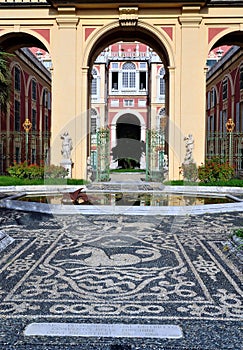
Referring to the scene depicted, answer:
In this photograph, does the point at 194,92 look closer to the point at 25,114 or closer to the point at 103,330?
the point at 25,114

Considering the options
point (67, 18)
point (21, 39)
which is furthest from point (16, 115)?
point (67, 18)

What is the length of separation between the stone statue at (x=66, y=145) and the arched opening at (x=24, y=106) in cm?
178

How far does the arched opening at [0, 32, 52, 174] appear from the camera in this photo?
2136 centimetres

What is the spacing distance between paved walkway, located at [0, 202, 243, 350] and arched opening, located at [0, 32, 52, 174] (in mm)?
13526

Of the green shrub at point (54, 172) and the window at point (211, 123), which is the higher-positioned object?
the window at point (211, 123)

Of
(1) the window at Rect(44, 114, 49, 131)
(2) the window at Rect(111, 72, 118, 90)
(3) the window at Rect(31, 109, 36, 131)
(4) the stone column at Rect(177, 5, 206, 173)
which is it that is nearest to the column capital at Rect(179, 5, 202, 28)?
(4) the stone column at Rect(177, 5, 206, 173)

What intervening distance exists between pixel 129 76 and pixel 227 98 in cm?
1834

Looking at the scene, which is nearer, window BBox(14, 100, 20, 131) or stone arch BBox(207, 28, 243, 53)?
stone arch BBox(207, 28, 243, 53)

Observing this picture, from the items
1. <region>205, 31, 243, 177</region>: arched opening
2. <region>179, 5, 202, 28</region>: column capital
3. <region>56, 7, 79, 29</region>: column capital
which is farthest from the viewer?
<region>205, 31, 243, 177</region>: arched opening

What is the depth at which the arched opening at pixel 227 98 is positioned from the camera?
73.5ft

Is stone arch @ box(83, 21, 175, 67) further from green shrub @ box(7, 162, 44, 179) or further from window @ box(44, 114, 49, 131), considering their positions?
window @ box(44, 114, 49, 131)

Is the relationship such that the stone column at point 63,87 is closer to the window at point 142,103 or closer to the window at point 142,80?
the window at point 142,103

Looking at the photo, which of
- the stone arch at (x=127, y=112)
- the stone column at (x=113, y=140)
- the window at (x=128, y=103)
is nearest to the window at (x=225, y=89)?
the stone arch at (x=127, y=112)

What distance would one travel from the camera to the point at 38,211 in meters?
9.91
